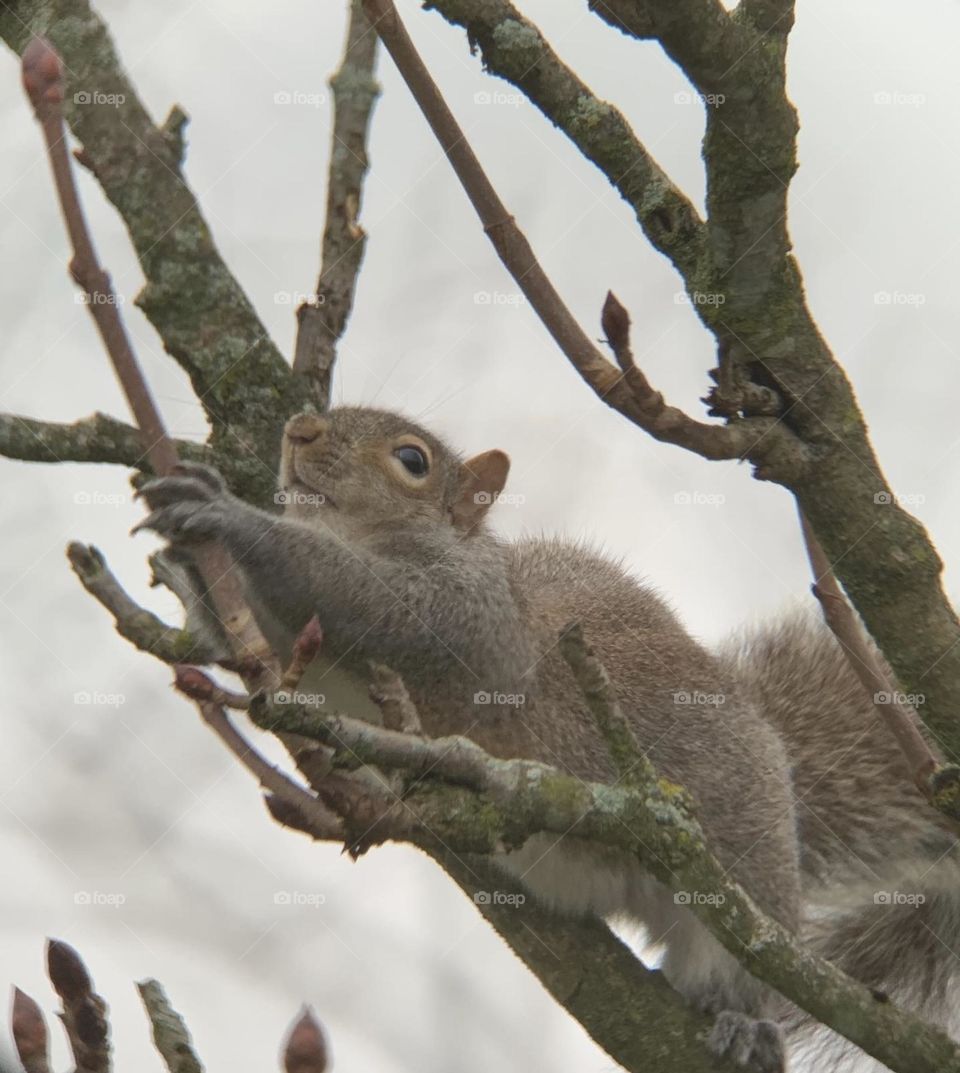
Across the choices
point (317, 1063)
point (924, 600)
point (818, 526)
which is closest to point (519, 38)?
point (818, 526)

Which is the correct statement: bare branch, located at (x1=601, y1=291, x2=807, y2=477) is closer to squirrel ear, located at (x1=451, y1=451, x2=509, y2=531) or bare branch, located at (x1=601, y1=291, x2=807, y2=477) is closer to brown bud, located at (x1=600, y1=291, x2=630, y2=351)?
brown bud, located at (x1=600, y1=291, x2=630, y2=351)

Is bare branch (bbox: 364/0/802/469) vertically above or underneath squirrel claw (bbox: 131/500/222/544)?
above

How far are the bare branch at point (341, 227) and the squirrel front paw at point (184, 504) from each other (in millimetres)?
723

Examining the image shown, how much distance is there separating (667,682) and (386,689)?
1.66 metres

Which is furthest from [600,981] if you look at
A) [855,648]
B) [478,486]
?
[478,486]

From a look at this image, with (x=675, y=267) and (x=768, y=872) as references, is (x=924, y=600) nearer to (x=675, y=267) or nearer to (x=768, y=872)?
(x=675, y=267)

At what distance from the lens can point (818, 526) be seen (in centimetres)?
260

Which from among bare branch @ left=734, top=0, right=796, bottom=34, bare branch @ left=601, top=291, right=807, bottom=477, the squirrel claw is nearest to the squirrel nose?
the squirrel claw

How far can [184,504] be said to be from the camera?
2.72 metres

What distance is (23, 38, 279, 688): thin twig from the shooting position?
57.1 inches

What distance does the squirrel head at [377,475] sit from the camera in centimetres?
344

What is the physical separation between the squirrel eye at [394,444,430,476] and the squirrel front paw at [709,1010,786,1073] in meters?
1.43

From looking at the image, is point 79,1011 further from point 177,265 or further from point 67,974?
point 177,265

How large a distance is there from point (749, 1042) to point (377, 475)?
151 cm
